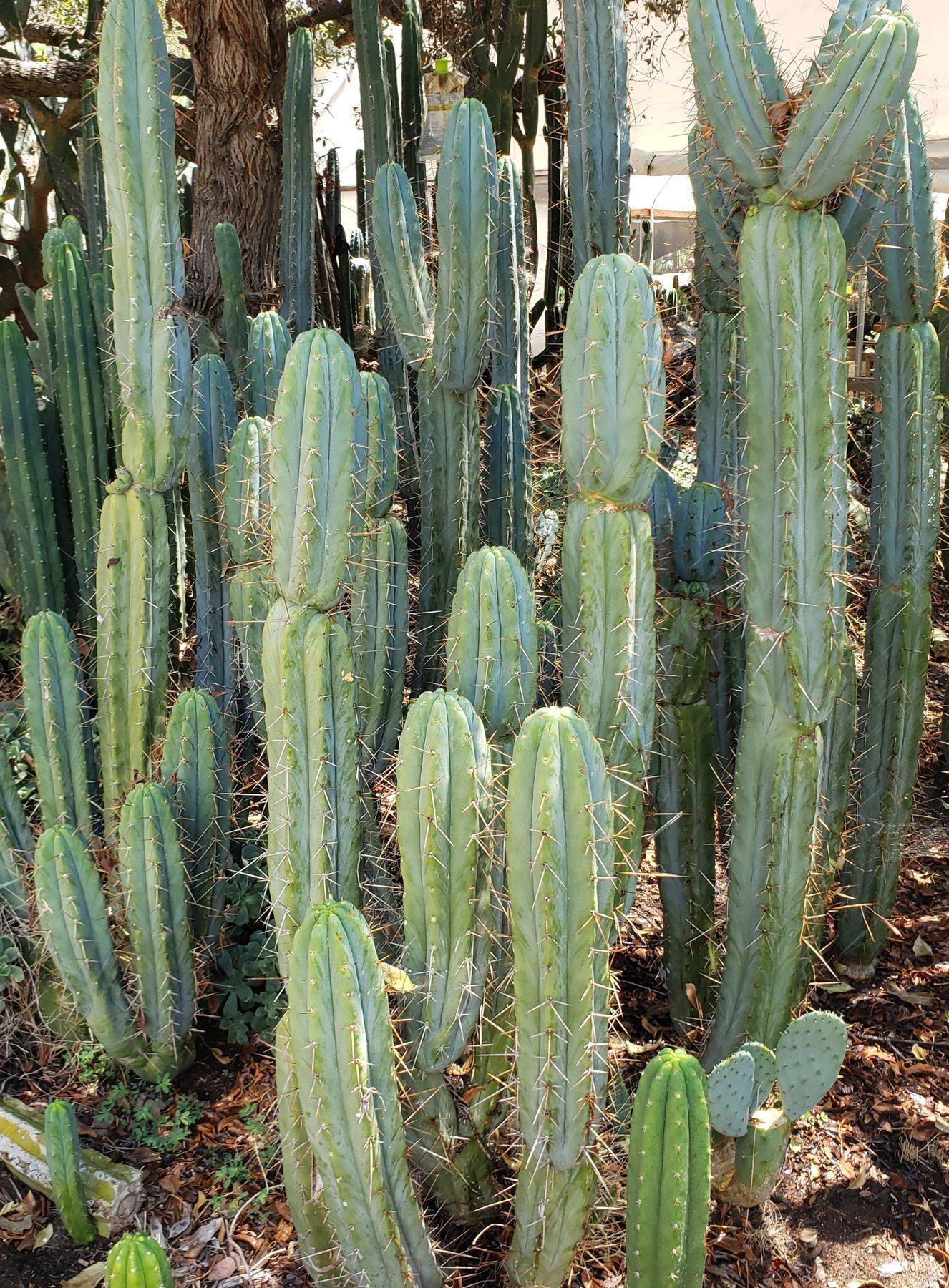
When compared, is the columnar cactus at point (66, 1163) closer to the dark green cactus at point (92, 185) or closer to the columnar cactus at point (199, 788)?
the columnar cactus at point (199, 788)

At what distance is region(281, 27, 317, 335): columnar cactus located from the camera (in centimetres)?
464

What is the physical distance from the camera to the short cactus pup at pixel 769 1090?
7.19 ft

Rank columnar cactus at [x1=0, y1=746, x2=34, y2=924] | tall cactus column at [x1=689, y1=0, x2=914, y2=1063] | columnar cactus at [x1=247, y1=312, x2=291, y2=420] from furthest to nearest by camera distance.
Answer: columnar cactus at [x1=247, y1=312, x2=291, y2=420] < columnar cactus at [x1=0, y1=746, x2=34, y2=924] < tall cactus column at [x1=689, y1=0, x2=914, y2=1063]

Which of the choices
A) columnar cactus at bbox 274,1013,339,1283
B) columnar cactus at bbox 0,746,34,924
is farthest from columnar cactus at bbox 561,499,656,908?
columnar cactus at bbox 0,746,34,924

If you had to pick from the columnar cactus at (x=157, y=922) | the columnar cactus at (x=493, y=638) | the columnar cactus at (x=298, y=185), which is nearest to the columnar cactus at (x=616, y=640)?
the columnar cactus at (x=493, y=638)

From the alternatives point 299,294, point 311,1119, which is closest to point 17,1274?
point 311,1119

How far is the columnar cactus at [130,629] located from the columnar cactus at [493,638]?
3.39ft

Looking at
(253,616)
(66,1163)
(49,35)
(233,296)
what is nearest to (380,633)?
(253,616)

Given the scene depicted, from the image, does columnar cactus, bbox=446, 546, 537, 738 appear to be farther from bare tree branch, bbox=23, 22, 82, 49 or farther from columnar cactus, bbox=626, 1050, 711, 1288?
bare tree branch, bbox=23, 22, 82, 49

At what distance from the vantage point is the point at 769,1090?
2.30 meters

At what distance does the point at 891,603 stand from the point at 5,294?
566 centimetres

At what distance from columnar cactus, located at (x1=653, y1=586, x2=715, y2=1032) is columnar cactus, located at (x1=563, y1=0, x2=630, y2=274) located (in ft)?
3.71

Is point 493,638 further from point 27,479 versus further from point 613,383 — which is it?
point 27,479

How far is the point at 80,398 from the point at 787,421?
239 cm
